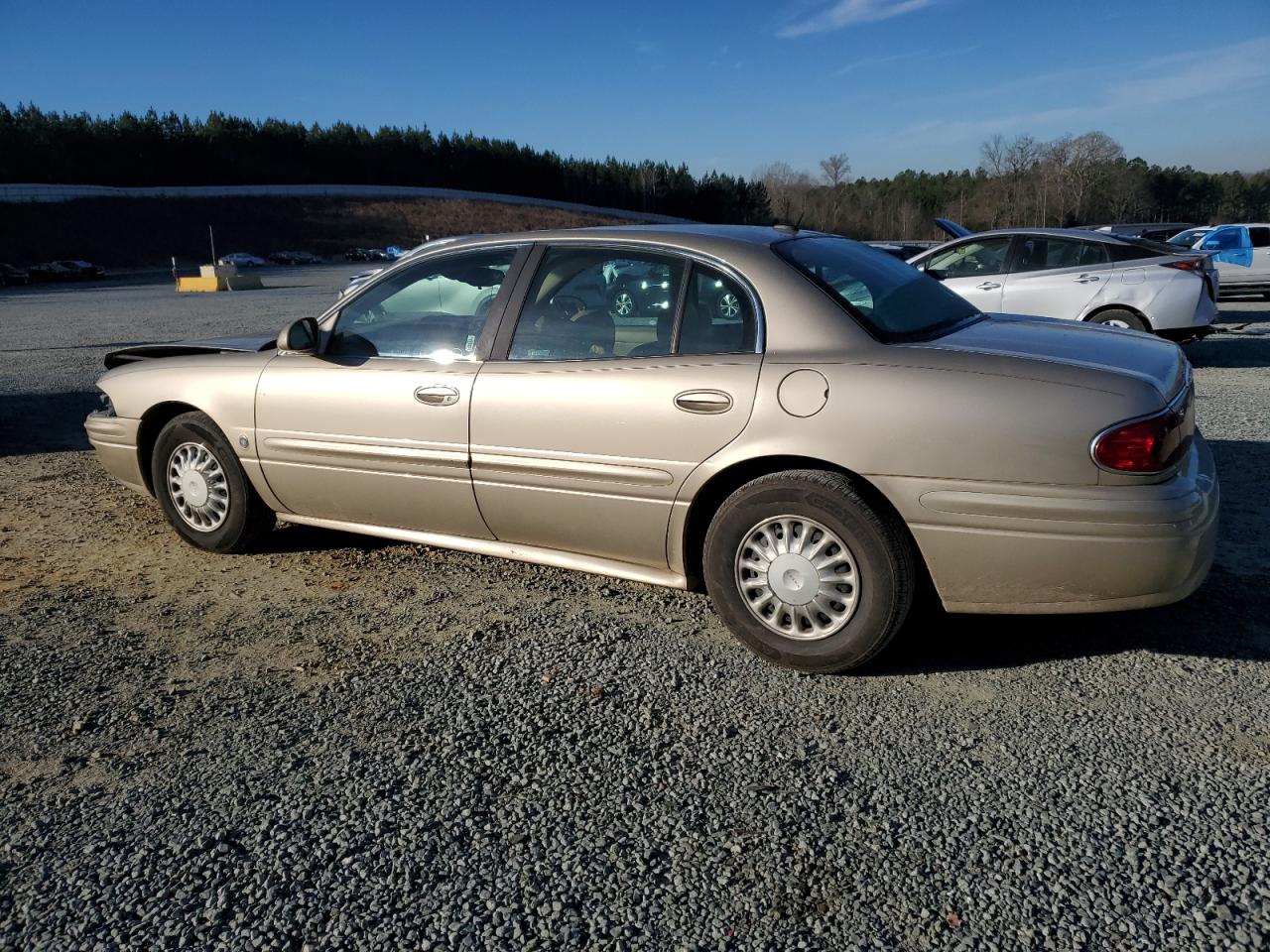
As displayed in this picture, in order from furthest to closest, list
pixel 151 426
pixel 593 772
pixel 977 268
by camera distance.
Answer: pixel 977 268 < pixel 151 426 < pixel 593 772

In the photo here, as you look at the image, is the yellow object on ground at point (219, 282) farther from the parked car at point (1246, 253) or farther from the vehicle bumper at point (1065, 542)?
the vehicle bumper at point (1065, 542)

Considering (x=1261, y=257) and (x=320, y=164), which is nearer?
(x=1261, y=257)

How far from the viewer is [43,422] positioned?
848 cm

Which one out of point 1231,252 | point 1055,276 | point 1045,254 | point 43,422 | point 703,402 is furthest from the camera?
point 1231,252

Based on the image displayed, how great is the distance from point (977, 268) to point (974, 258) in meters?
0.13

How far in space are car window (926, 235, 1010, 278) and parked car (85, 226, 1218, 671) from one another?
7.35 metres

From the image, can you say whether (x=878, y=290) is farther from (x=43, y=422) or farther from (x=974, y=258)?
(x=974, y=258)

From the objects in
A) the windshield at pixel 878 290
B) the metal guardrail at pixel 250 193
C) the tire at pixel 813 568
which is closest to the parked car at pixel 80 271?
the metal guardrail at pixel 250 193

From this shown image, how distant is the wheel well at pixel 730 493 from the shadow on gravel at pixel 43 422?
19.4 feet

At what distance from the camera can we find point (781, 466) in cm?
350

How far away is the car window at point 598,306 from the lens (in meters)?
3.79

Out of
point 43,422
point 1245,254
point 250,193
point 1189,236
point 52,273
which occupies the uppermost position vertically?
point 250,193

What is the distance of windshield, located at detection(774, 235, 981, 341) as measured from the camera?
3.61 m

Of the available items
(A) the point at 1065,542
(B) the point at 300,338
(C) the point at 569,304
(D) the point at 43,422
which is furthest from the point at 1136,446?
(D) the point at 43,422
